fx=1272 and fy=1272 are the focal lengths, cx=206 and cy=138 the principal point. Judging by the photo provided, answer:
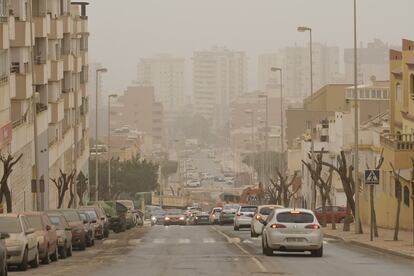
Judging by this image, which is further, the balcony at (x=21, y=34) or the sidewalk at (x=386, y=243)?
the balcony at (x=21, y=34)

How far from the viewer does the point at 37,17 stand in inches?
3174

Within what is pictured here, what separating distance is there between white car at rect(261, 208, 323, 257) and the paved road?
1.37ft

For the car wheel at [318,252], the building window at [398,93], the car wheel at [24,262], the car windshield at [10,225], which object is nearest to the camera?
the car wheel at [24,262]

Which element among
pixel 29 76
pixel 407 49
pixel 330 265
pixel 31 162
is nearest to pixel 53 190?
pixel 31 162

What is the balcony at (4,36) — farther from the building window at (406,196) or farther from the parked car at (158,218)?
the parked car at (158,218)

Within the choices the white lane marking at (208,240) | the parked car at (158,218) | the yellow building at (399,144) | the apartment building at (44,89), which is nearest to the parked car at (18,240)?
the white lane marking at (208,240)

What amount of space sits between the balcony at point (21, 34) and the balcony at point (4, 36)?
526 cm


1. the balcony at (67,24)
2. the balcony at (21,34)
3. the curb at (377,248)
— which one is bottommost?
the curb at (377,248)

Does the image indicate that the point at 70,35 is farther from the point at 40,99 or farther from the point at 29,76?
the point at 29,76

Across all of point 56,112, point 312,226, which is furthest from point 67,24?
point 312,226

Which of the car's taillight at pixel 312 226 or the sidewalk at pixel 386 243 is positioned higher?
the car's taillight at pixel 312 226

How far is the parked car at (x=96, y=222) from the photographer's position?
5453cm

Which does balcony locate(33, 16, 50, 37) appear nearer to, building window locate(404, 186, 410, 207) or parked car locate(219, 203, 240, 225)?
parked car locate(219, 203, 240, 225)

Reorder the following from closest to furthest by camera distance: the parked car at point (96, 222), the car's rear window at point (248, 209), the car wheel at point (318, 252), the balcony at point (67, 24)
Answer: the car wheel at point (318, 252) → the parked car at point (96, 222) → the car's rear window at point (248, 209) → the balcony at point (67, 24)
